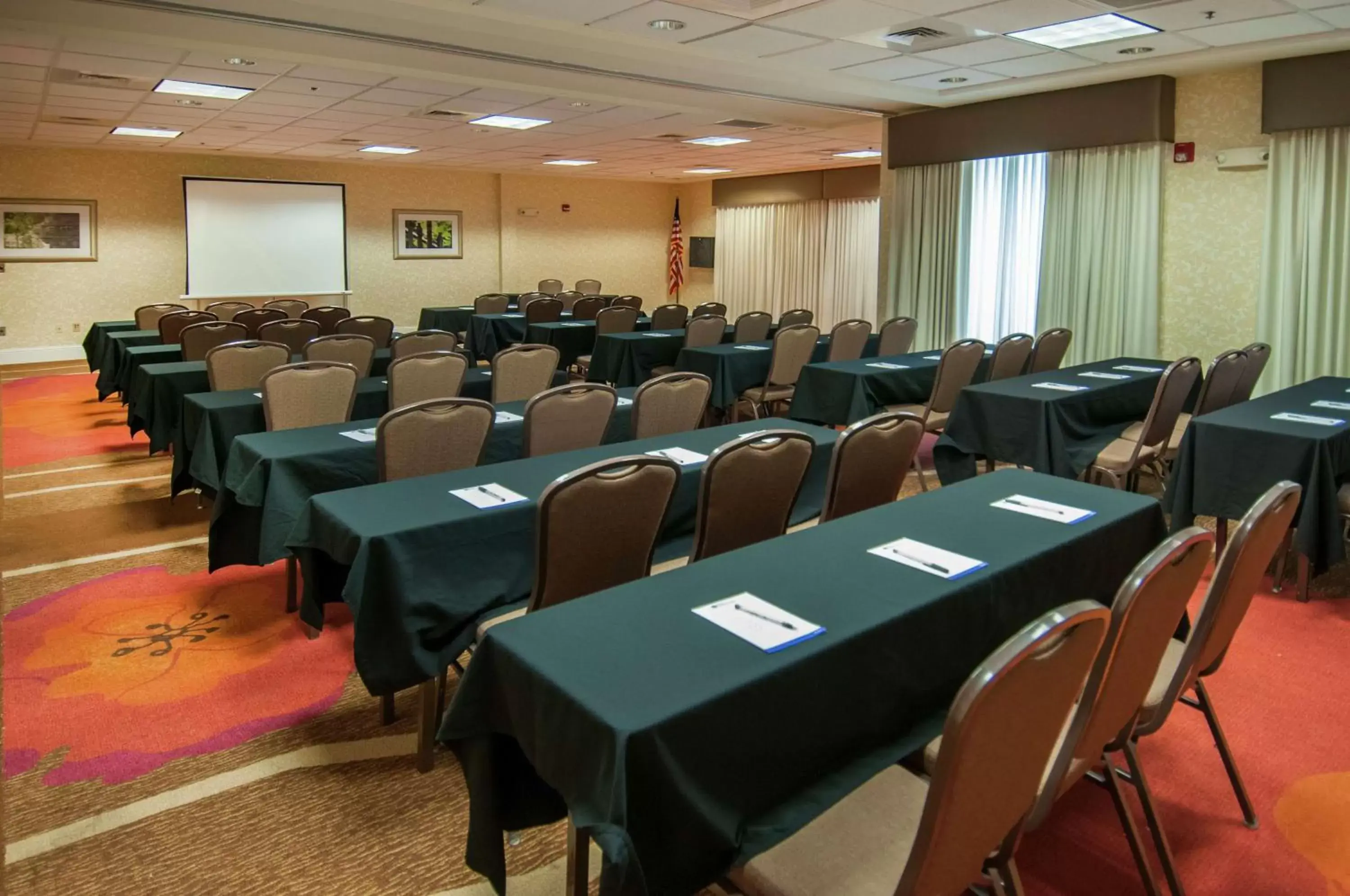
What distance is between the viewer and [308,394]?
16.0 feet

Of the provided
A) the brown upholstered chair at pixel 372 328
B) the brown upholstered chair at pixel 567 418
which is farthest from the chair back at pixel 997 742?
the brown upholstered chair at pixel 372 328

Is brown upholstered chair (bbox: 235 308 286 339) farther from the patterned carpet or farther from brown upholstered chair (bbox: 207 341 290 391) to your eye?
the patterned carpet

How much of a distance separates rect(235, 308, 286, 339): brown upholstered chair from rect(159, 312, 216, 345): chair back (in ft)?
1.51

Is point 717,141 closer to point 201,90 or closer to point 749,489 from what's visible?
point 201,90

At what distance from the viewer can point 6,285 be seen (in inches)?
516

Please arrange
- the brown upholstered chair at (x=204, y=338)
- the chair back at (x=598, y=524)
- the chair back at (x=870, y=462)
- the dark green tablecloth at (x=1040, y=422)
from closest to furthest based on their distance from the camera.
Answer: the chair back at (x=598, y=524)
the chair back at (x=870, y=462)
the dark green tablecloth at (x=1040, y=422)
the brown upholstered chair at (x=204, y=338)

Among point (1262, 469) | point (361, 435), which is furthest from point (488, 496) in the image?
point (1262, 469)

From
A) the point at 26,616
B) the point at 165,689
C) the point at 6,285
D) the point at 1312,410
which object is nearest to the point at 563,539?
the point at 165,689

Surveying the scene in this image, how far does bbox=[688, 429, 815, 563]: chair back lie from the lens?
2.96 meters

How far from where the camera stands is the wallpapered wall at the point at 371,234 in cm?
1338

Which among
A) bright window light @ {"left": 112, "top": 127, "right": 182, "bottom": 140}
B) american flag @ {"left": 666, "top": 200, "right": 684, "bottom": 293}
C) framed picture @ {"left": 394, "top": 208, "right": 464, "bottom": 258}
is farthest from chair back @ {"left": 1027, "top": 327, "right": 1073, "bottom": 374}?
american flag @ {"left": 666, "top": 200, "right": 684, "bottom": 293}

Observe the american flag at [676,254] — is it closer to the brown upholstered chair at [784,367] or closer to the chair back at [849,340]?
the chair back at [849,340]

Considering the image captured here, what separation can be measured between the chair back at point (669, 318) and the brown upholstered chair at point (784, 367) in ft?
9.89

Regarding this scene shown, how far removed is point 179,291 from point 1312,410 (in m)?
14.7
